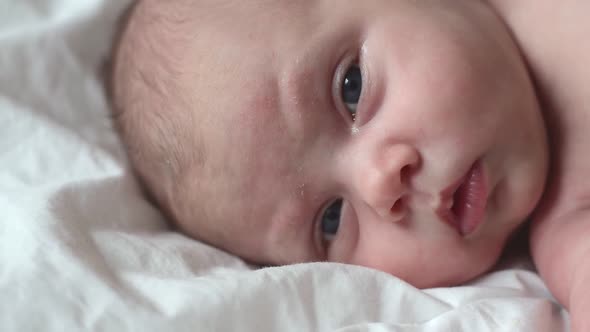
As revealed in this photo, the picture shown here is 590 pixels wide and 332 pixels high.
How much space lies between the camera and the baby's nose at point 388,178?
1.01 meters

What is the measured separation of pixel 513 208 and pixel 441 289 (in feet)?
0.59

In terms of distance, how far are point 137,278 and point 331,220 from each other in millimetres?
366

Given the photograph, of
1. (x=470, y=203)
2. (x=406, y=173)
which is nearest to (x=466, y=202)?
(x=470, y=203)

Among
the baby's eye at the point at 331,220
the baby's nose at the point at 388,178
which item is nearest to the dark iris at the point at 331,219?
the baby's eye at the point at 331,220

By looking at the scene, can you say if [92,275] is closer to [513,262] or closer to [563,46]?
[513,262]

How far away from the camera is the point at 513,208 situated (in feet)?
3.60

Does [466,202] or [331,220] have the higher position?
[466,202]

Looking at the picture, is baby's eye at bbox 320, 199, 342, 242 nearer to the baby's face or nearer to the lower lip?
the baby's face

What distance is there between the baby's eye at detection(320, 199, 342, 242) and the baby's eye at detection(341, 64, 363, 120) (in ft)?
0.56

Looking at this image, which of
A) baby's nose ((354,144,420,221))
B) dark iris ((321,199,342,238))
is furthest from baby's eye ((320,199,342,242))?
baby's nose ((354,144,420,221))

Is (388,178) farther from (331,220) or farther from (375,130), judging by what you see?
(331,220)

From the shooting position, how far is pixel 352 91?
3.65 ft

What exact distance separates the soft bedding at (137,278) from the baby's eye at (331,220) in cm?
15

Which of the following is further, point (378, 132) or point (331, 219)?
point (331, 219)
